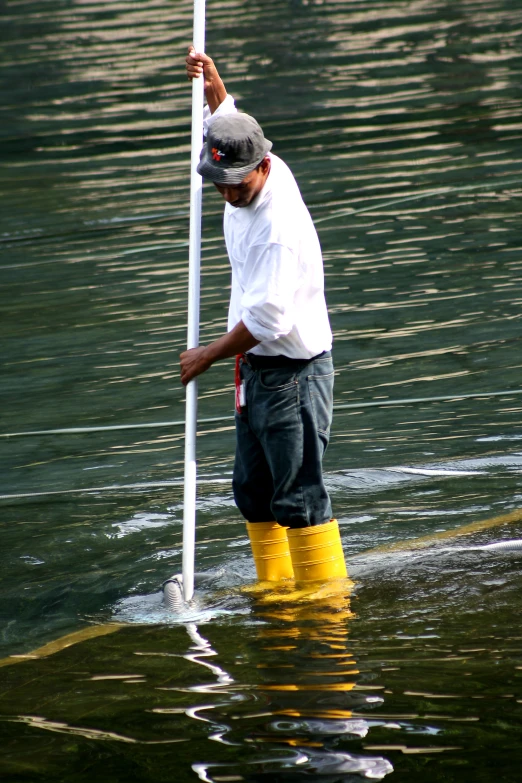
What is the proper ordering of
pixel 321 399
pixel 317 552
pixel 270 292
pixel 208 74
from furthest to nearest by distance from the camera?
pixel 208 74 → pixel 317 552 → pixel 321 399 → pixel 270 292

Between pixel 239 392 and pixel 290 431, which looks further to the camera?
pixel 239 392

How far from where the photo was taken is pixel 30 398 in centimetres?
740

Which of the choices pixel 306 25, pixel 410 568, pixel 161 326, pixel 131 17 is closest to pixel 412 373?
pixel 161 326

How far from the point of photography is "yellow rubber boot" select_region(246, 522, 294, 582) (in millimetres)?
4719

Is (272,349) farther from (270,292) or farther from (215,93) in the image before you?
(215,93)

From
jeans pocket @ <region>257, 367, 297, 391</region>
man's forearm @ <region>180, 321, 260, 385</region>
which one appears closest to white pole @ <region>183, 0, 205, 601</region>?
man's forearm @ <region>180, 321, 260, 385</region>

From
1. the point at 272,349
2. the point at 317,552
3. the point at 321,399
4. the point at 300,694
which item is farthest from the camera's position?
the point at 317,552

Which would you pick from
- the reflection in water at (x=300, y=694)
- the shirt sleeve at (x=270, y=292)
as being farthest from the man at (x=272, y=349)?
the reflection in water at (x=300, y=694)

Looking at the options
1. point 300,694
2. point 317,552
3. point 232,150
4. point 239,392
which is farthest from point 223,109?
point 300,694

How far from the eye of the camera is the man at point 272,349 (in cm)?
400

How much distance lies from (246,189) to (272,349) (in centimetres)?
53

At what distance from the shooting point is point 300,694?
3807mm

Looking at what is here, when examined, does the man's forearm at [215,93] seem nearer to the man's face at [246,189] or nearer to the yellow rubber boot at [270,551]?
the man's face at [246,189]

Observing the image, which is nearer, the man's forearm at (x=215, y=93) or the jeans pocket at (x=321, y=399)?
the jeans pocket at (x=321, y=399)
